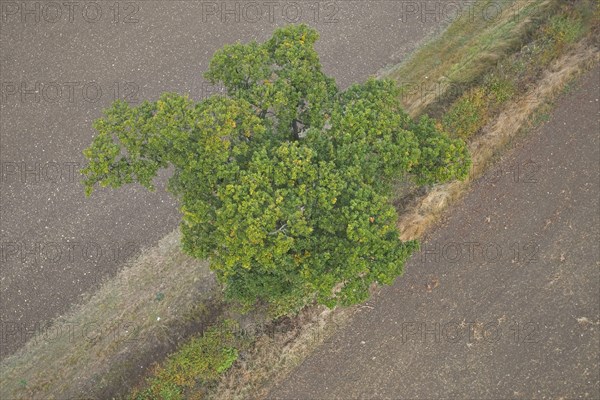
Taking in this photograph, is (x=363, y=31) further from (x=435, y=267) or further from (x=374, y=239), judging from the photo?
(x=374, y=239)

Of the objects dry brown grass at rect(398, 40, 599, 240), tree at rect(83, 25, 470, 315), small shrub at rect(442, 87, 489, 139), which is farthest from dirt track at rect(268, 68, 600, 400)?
tree at rect(83, 25, 470, 315)

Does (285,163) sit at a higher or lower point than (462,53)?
higher

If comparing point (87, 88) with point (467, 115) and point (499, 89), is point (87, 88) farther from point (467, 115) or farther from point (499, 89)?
point (499, 89)

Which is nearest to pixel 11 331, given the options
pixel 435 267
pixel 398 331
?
pixel 398 331

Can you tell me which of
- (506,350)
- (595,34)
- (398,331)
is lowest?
(506,350)

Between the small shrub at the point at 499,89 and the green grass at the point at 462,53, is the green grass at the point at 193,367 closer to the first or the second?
the green grass at the point at 462,53

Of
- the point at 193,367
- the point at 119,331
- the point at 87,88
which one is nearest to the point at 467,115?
the point at 193,367

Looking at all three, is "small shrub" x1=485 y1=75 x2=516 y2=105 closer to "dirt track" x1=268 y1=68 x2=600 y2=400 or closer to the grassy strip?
the grassy strip
